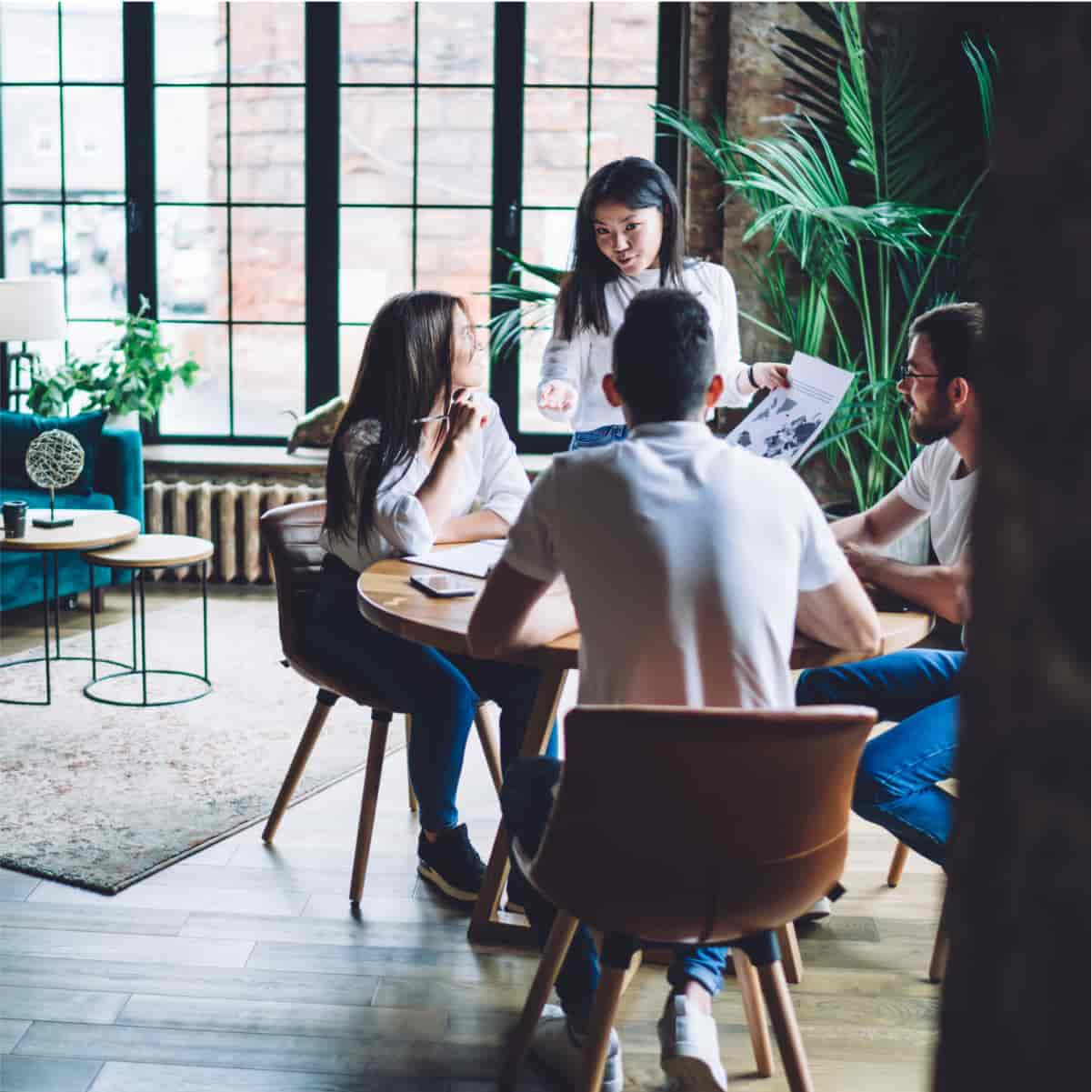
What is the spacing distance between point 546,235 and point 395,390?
3.28 meters

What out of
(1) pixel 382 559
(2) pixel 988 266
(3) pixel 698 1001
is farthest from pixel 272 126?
(2) pixel 988 266

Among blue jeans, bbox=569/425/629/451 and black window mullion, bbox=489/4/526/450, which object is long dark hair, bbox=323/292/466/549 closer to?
blue jeans, bbox=569/425/629/451

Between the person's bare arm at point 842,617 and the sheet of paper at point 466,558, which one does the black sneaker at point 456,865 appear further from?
the person's bare arm at point 842,617

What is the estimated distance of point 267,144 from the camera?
5863mm

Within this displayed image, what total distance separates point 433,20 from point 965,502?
419 cm

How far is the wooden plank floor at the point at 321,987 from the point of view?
6.81 feet

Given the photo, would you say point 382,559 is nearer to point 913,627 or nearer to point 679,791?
point 913,627

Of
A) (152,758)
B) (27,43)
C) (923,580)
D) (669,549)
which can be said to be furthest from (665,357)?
(27,43)

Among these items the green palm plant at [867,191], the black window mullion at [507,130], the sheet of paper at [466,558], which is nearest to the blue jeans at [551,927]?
the sheet of paper at [466,558]

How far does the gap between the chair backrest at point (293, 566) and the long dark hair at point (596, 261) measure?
797 mm

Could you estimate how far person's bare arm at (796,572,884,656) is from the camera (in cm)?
184

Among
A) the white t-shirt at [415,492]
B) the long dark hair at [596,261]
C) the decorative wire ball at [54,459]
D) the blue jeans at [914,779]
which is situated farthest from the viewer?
the decorative wire ball at [54,459]

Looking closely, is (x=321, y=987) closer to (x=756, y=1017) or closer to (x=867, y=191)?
(x=756, y=1017)

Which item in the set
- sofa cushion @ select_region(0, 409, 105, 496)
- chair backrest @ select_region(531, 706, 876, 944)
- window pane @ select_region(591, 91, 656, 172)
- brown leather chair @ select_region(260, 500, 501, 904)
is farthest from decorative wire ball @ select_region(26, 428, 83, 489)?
chair backrest @ select_region(531, 706, 876, 944)
